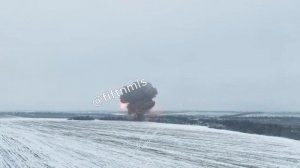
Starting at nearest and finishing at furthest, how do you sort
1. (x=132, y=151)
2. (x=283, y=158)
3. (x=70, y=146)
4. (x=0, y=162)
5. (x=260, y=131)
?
1. (x=0, y=162)
2. (x=283, y=158)
3. (x=132, y=151)
4. (x=70, y=146)
5. (x=260, y=131)

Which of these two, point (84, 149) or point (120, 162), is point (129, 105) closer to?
point (84, 149)

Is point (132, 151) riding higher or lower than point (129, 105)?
lower

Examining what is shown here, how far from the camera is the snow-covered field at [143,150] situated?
72.3 feet

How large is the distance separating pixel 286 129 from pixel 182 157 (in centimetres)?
2256

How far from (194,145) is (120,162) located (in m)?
8.86

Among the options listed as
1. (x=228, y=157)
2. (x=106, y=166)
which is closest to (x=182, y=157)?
(x=228, y=157)

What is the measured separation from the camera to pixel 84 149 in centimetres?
2709

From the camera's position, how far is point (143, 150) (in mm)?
26797

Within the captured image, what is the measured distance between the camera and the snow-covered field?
22.0 m

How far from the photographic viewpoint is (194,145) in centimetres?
2956

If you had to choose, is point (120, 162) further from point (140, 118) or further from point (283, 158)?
point (140, 118)

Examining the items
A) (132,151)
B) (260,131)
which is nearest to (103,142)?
(132,151)

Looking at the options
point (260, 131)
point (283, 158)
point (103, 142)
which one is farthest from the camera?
point (260, 131)

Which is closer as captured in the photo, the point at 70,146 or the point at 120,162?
the point at 120,162
